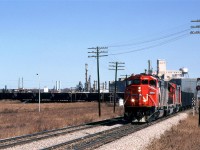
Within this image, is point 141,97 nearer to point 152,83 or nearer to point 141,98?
point 141,98

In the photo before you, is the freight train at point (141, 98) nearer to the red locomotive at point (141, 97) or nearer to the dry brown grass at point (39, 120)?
the red locomotive at point (141, 97)

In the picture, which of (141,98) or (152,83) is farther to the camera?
(152,83)

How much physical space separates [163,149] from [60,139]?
22.7 feet

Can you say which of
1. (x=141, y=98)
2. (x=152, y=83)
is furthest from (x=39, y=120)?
(x=152, y=83)

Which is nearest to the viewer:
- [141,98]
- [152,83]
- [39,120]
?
[141,98]

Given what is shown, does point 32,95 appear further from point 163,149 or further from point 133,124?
point 163,149

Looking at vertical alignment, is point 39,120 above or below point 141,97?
below

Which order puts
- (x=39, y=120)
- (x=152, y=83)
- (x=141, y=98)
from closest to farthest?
(x=141, y=98) → (x=152, y=83) → (x=39, y=120)

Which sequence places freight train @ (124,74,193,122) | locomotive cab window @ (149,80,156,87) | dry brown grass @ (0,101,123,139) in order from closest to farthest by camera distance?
dry brown grass @ (0,101,123,139), freight train @ (124,74,193,122), locomotive cab window @ (149,80,156,87)

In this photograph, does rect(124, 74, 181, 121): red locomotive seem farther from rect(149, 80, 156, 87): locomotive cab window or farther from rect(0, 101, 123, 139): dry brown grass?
rect(0, 101, 123, 139): dry brown grass

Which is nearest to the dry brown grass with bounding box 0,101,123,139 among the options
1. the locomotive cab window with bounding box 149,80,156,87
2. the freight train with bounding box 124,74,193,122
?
the freight train with bounding box 124,74,193,122

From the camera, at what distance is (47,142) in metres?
21.3

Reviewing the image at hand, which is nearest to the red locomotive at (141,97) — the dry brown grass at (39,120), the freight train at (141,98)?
the freight train at (141,98)

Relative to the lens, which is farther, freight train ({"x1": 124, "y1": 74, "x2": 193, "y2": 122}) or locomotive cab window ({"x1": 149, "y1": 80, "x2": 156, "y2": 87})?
locomotive cab window ({"x1": 149, "y1": 80, "x2": 156, "y2": 87})
